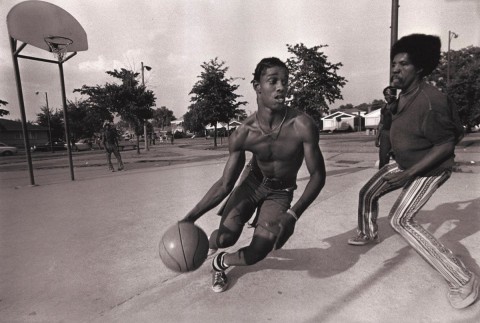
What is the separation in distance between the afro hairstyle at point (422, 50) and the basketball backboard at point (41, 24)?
967 centimetres

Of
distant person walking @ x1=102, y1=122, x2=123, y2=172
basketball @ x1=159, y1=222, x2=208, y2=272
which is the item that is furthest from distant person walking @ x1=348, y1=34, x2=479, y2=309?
distant person walking @ x1=102, y1=122, x2=123, y2=172

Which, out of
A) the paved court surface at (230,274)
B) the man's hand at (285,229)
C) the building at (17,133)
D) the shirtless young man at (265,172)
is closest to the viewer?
the man's hand at (285,229)

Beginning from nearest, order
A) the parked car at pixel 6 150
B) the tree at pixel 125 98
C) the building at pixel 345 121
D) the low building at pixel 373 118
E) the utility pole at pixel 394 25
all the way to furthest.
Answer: the utility pole at pixel 394 25 → the tree at pixel 125 98 → the parked car at pixel 6 150 → the low building at pixel 373 118 → the building at pixel 345 121

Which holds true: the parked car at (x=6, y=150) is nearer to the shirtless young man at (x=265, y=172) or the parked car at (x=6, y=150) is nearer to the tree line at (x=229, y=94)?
the tree line at (x=229, y=94)

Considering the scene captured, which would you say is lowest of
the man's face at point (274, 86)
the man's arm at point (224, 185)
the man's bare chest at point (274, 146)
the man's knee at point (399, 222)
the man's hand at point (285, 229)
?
the man's knee at point (399, 222)

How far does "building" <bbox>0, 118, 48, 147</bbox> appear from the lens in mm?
50500

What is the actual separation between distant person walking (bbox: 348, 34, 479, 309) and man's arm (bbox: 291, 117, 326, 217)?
2.28 ft

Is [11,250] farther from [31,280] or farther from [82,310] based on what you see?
[82,310]

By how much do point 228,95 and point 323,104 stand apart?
11429 mm

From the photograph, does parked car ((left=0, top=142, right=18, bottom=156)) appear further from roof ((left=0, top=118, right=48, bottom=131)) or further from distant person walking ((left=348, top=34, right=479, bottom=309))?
distant person walking ((left=348, top=34, right=479, bottom=309))

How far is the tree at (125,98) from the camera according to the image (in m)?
21.6

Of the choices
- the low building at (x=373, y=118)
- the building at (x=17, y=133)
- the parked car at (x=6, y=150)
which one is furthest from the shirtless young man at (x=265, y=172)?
the low building at (x=373, y=118)

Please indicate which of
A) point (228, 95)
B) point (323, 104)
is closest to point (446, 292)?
point (323, 104)

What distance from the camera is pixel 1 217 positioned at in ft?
19.6
